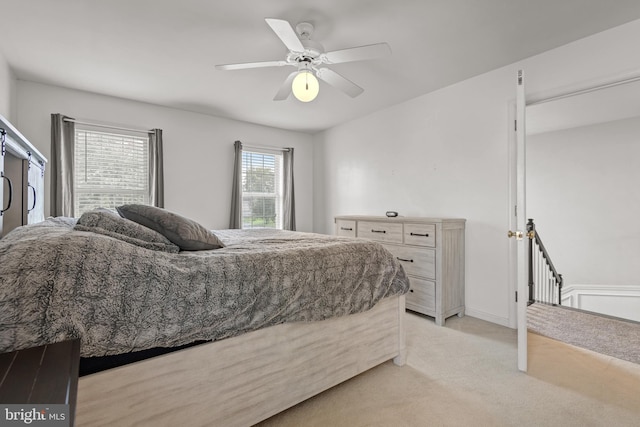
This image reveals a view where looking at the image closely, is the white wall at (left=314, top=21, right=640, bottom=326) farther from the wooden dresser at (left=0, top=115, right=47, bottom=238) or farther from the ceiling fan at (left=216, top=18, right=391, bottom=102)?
the wooden dresser at (left=0, top=115, right=47, bottom=238)

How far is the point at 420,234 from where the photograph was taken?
2951 millimetres

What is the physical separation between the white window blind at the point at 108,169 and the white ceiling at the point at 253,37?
0.58 meters

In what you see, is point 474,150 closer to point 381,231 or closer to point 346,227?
point 381,231

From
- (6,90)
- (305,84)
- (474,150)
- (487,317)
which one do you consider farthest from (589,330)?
(6,90)

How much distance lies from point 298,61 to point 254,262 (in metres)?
1.57

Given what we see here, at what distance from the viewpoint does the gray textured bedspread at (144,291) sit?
875 millimetres

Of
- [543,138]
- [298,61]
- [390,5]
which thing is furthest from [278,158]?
[543,138]

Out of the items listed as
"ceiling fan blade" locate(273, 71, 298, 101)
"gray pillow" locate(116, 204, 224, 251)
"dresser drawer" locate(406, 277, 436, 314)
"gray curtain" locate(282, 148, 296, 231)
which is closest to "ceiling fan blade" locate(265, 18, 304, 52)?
"ceiling fan blade" locate(273, 71, 298, 101)

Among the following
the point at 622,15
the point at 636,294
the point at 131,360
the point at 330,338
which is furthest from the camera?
the point at 636,294

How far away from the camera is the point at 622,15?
204cm

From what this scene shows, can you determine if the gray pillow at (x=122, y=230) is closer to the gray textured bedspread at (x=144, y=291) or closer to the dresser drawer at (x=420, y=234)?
the gray textured bedspread at (x=144, y=291)

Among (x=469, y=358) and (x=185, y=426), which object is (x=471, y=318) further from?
(x=185, y=426)

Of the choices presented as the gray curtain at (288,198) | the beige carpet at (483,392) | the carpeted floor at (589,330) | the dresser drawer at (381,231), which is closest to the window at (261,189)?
the gray curtain at (288,198)

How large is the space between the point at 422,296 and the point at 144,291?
2.58 m
